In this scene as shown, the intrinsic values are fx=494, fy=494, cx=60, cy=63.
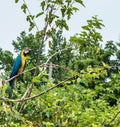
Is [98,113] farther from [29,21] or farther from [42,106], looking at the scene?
[29,21]

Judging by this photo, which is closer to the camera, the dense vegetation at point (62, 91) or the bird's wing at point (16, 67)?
the dense vegetation at point (62, 91)

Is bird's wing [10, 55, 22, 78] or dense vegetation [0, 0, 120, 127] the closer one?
dense vegetation [0, 0, 120, 127]

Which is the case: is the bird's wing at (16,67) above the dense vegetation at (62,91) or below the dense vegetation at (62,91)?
above

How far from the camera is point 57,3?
136 inches

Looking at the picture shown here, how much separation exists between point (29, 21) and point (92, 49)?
514 mm

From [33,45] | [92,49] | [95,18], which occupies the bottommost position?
[92,49]

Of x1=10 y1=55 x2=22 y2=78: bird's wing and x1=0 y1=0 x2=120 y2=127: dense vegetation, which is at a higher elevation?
x1=10 y1=55 x2=22 y2=78: bird's wing

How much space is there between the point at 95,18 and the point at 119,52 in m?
18.1

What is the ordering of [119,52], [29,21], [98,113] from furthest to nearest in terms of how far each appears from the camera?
[119,52], [98,113], [29,21]

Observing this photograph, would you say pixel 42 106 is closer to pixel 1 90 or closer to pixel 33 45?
pixel 1 90

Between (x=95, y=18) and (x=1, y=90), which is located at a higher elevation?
(x=95, y=18)

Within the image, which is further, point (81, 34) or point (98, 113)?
point (98, 113)

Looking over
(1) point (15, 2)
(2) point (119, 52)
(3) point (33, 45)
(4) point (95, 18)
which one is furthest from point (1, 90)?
(3) point (33, 45)

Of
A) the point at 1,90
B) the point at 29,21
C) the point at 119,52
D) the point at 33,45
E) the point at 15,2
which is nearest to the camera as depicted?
the point at 1,90
